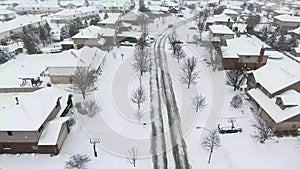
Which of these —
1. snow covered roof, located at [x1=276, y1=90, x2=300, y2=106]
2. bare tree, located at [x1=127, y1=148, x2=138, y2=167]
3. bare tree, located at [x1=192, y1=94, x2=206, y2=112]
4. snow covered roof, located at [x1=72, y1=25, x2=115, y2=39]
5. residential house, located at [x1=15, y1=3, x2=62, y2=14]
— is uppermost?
residential house, located at [x1=15, y1=3, x2=62, y2=14]

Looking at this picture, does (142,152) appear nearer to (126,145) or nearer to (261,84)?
(126,145)

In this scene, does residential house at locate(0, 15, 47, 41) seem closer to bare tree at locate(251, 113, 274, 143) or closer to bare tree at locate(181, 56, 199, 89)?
bare tree at locate(181, 56, 199, 89)

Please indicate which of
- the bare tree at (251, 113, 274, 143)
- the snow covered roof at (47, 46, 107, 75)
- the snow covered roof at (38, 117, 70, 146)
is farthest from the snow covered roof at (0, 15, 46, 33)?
the bare tree at (251, 113, 274, 143)

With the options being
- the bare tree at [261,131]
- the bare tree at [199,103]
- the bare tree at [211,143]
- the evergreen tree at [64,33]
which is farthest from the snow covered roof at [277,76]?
the evergreen tree at [64,33]

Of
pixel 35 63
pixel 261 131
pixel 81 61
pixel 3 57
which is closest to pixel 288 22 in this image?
pixel 261 131

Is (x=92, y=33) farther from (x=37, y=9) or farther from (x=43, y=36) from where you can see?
(x=37, y=9)

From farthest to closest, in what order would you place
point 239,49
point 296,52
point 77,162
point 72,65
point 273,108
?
point 296,52, point 239,49, point 72,65, point 273,108, point 77,162
